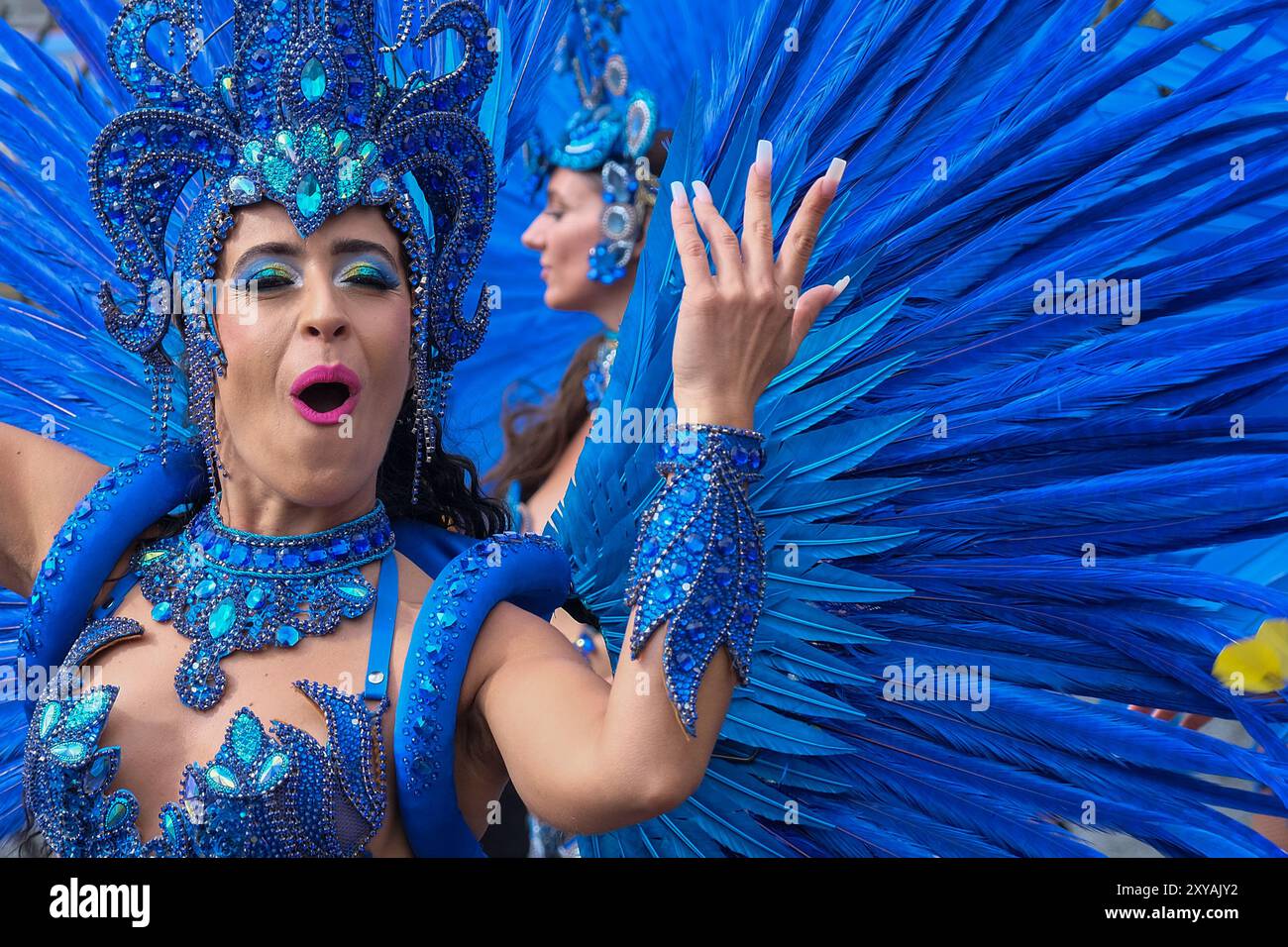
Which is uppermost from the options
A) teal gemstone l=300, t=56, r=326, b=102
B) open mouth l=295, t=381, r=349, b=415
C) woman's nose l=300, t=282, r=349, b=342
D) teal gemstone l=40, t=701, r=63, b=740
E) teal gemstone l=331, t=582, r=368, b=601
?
teal gemstone l=300, t=56, r=326, b=102

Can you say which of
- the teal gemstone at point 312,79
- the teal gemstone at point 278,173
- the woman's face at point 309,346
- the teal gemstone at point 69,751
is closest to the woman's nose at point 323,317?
the woman's face at point 309,346

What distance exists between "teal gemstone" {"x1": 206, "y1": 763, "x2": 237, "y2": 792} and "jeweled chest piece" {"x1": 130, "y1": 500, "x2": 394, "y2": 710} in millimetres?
110

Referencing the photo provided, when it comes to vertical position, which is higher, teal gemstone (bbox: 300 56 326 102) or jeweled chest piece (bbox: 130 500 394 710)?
teal gemstone (bbox: 300 56 326 102)

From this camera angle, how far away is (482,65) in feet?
6.78

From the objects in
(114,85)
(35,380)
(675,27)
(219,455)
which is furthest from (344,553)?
(675,27)

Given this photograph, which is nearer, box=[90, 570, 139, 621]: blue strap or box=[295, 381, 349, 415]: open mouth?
box=[295, 381, 349, 415]: open mouth

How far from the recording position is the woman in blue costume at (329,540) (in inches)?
69.9

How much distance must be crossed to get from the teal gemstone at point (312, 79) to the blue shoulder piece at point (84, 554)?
60 centimetres

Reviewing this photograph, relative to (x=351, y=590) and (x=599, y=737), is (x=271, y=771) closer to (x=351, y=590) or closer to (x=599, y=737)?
(x=351, y=590)

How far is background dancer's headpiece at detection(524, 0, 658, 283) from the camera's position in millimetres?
3781

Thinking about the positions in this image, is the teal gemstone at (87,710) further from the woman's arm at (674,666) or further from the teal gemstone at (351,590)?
the woman's arm at (674,666)

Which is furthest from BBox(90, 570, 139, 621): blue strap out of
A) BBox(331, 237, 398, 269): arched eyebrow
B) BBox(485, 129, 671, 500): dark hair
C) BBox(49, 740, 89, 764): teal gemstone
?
BBox(485, 129, 671, 500): dark hair

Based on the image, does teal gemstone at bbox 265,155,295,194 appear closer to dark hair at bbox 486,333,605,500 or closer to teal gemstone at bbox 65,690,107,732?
teal gemstone at bbox 65,690,107,732

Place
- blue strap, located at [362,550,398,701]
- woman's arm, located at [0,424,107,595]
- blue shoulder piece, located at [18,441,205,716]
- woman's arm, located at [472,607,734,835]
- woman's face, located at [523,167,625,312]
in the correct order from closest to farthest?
woman's arm, located at [472,607,734,835]
blue strap, located at [362,550,398,701]
blue shoulder piece, located at [18,441,205,716]
woman's arm, located at [0,424,107,595]
woman's face, located at [523,167,625,312]
